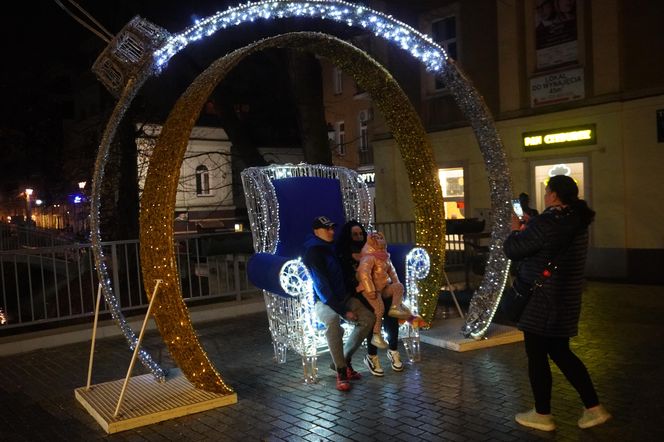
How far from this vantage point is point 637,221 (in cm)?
1005

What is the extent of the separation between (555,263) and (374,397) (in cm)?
169

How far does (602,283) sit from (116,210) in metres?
9.35

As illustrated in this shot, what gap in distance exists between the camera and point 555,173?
10.9 m

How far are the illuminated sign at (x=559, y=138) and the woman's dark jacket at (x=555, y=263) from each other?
7376mm

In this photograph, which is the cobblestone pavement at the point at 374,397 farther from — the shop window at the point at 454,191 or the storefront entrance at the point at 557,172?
the shop window at the point at 454,191

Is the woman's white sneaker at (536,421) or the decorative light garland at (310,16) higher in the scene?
the decorative light garland at (310,16)

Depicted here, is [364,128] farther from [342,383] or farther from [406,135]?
[342,383]

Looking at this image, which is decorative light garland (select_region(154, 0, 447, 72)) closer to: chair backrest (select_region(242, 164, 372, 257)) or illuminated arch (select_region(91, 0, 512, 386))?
illuminated arch (select_region(91, 0, 512, 386))

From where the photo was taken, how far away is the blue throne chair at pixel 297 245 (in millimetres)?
4973

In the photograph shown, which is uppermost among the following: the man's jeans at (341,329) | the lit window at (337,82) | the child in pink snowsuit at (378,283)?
the lit window at (337,82)

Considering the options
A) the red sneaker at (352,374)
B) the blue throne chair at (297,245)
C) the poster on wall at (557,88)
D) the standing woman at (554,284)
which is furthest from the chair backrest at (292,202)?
the poster on wall at (557,88)

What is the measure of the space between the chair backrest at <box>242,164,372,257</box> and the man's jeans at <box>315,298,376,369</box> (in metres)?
0.92

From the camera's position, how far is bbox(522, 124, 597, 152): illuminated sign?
1045 cm

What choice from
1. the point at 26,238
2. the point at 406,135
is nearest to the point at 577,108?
the point at 406,135
